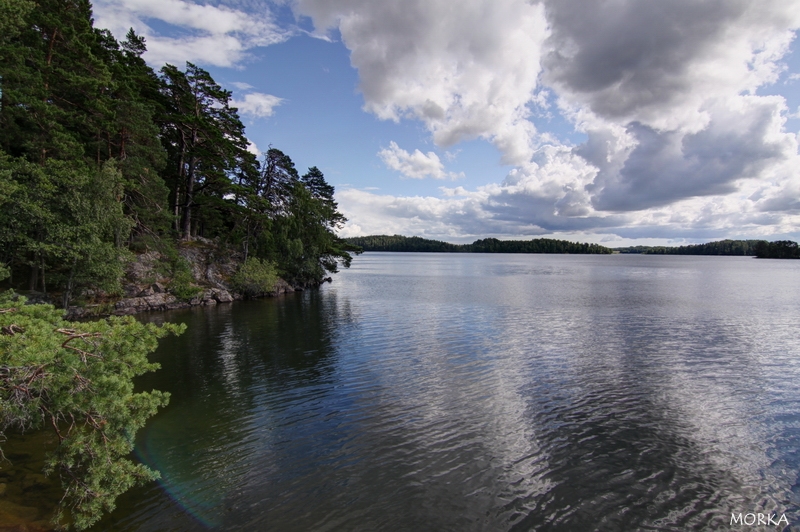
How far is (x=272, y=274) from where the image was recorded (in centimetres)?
4722

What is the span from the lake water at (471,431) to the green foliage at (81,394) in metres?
1.98

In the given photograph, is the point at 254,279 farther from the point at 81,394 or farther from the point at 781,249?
the point at 781,249

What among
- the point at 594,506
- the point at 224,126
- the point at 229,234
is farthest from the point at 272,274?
the point at 594,506

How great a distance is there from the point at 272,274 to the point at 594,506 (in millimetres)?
43510

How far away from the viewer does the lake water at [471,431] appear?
29.8ft

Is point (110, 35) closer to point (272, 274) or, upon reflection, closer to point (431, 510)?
point (272, 274)

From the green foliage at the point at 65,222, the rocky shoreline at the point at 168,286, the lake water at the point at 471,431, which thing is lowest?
the lake water at the point at 471,431

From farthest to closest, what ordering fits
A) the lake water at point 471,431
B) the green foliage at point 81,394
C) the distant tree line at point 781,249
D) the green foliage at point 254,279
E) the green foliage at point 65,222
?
the distant tree line at point 781,249
the green foliage at point 254,279
the green foliage at point 65,222
the lake water at point 471,431
the green foliage at point 81,394

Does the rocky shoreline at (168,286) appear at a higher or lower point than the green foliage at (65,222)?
lower

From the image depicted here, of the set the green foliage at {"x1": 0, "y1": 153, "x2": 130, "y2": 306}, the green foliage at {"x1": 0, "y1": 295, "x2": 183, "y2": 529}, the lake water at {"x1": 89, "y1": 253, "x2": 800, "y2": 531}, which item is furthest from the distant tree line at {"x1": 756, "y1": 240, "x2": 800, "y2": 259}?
the green foliage at {"x1": 0, "y1": 295, "x2": 183, "y2": 529}

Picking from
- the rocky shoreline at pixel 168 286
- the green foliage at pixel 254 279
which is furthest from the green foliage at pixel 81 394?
the green foliage at pixel 254 279

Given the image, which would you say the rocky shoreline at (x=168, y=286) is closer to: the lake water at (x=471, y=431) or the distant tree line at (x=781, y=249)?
the lake water at (x=471, y=431)

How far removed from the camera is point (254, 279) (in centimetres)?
4516

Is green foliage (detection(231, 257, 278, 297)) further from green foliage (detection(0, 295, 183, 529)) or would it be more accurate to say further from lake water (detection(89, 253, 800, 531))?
green foliage (detection(0, 295, 183, 529))
